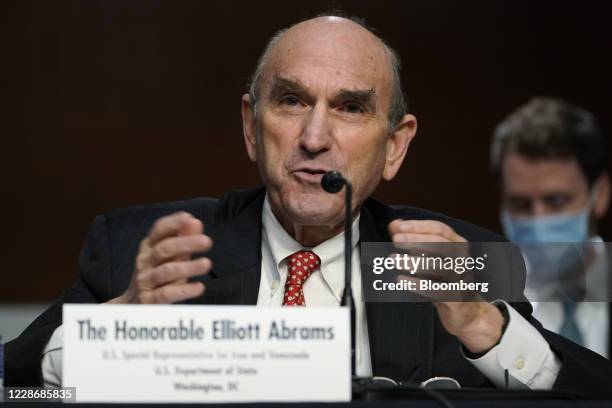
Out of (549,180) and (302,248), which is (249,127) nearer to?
(302,248)

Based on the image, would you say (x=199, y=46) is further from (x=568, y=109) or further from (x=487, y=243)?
(x=487, y=243)

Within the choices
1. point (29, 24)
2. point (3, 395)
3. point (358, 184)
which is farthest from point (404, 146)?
point (29, 24)

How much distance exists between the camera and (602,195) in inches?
175

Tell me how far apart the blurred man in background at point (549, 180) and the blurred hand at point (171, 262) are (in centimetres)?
247

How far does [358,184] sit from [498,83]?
7.91ft

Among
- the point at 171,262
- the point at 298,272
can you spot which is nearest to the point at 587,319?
the point at 298,272

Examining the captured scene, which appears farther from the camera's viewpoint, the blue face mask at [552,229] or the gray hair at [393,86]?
the blue face mask at [552,229]

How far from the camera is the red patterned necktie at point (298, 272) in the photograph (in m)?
2.37

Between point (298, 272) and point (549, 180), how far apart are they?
221 cm

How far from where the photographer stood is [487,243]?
8.64 ft

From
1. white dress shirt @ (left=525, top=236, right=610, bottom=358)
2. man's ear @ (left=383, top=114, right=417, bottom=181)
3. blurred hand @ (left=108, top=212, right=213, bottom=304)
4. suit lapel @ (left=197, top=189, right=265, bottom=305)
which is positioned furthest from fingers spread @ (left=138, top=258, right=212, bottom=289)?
white dress shirt @ (left=525, top=236, right=610, bottom=358)

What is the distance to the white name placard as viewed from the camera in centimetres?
162

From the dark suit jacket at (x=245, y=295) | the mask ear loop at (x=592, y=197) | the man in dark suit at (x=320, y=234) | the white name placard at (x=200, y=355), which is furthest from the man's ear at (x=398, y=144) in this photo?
the mask ear loop at (x=592, y=197)

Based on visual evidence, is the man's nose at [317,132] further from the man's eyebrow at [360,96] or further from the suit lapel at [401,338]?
the suit lapel at [401,338]
